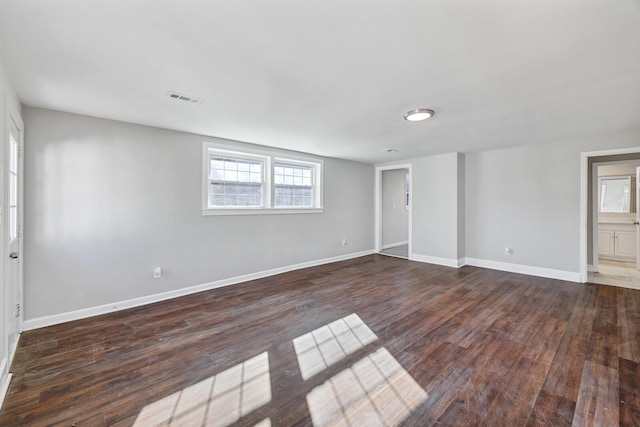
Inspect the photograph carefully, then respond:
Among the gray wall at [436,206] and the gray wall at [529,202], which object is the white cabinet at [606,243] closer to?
the gray wall at [529,202]

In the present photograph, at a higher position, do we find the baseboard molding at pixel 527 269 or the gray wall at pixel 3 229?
the gray wall at pixel 3 229

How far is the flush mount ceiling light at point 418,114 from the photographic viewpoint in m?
3.07

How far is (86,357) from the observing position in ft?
7.84

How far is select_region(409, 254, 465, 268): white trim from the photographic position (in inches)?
222

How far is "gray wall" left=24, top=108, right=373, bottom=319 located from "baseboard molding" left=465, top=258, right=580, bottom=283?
14.5ft

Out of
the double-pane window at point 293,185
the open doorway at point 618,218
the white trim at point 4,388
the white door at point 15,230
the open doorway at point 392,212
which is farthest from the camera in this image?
the open doorway at point 392,212

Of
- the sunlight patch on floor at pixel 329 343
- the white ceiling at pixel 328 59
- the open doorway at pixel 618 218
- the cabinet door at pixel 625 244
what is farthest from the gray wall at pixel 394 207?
the sunlight patch on floor at pixel 329 343

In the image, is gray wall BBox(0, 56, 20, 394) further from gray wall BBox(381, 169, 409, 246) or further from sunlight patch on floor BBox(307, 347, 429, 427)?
gray wall BBox(381, 169, 409, 246)

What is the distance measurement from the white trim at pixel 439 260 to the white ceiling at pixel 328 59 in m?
3.02

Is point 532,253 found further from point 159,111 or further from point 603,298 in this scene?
point 159,111

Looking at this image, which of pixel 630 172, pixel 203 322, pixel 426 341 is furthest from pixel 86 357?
pixel 630 172

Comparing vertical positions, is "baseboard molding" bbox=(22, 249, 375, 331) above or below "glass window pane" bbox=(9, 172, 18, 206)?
below

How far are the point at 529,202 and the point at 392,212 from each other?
11.5 ft

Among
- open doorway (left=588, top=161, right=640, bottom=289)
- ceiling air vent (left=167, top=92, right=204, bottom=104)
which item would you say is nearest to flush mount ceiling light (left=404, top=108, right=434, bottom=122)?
ceiling air vent (left=167, top=92, right=204, bottom=104)
